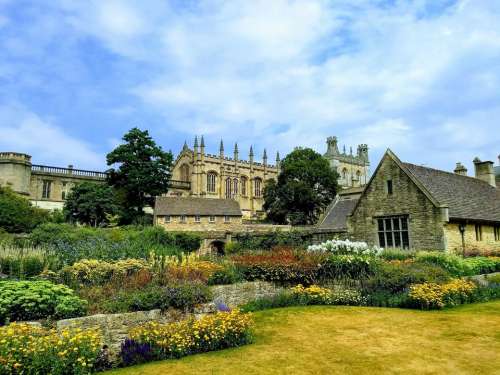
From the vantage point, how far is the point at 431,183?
2262cm

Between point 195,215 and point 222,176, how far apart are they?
33.8 meters

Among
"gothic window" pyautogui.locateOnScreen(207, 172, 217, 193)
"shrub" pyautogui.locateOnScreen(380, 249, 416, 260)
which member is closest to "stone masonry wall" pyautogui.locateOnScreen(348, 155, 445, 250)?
"shrub" pyautogui.locateOnScreen(380, 249, 416, 260)

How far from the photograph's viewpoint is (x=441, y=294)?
40.5ft

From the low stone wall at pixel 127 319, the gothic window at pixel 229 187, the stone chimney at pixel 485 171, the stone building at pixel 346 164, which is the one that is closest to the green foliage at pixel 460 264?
the low stone wall at pixel 127 319

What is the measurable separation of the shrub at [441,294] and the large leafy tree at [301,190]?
142 ft

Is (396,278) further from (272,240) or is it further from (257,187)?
(257,187)

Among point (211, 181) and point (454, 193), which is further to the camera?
point (211, 181)

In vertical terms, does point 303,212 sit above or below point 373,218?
above

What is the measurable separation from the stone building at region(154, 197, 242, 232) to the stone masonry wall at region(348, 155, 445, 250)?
76.9ft

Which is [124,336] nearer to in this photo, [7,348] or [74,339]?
[74,339]

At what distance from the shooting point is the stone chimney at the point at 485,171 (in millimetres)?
30078

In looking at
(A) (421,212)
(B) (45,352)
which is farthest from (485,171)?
(B) (45,352)

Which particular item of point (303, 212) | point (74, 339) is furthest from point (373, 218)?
point (303, 212)

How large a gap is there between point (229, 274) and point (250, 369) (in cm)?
627
